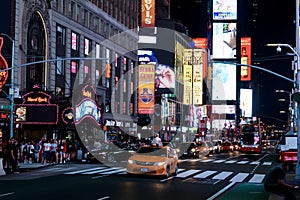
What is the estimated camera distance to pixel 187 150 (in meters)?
49.8

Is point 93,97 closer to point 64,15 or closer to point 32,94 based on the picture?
point 32,94

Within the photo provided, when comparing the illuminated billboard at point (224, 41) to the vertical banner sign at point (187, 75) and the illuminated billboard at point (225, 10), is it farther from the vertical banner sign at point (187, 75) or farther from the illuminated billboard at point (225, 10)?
the vertical banner sign at point (187, 75)

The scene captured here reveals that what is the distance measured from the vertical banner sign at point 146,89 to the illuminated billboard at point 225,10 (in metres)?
87.2

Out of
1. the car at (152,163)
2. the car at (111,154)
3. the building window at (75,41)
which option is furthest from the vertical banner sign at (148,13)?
the car at (152,163)

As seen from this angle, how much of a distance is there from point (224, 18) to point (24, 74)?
133 m

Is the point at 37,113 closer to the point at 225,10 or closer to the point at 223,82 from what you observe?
the point at 225,10

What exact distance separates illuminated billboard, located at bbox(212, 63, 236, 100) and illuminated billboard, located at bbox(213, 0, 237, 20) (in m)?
16.5

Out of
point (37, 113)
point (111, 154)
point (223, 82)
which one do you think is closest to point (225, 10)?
point (223, 82)

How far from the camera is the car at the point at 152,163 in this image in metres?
24.6

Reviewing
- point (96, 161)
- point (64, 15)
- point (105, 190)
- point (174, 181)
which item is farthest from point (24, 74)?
point (105, 190)

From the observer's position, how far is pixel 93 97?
152 feet

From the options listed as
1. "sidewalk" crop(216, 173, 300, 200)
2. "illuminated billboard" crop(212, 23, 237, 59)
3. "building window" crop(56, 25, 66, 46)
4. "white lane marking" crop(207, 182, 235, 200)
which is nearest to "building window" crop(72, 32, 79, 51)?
"building window" crop(56, 25, 66, 46)

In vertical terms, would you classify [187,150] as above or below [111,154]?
below

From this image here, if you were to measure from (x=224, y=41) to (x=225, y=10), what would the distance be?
10.3 m
